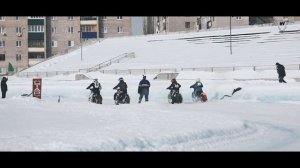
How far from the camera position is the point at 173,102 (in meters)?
23.2

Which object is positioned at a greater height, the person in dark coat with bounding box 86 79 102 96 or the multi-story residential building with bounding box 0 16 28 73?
the multi-story residential building with bounding box 0 16 28 73

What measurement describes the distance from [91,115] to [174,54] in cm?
3608

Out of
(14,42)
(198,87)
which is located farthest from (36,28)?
(198,87)

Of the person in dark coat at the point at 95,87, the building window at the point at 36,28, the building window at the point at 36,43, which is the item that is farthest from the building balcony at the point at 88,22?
the person in dark coat at the point at 95,87

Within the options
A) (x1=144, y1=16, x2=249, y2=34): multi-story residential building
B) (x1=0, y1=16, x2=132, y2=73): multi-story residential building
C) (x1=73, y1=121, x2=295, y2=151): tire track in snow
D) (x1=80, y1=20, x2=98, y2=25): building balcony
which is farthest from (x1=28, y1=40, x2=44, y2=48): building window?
(x1=73, y1=121, x2=295, y2=151): tire track in snow

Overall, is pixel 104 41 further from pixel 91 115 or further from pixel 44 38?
pixel 91 115

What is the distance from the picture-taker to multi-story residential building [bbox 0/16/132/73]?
3036 inches

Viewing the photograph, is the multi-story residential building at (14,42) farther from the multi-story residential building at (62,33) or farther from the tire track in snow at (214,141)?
the tire track in snow at (214,141)

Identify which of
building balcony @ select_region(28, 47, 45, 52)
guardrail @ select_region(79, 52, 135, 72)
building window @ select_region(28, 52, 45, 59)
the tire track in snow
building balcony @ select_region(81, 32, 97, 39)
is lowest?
the tire track in snow

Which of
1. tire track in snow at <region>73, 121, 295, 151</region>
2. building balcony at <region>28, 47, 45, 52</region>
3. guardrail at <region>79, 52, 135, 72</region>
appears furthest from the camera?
building balcony at <region>28, 47, 45, 52</region>

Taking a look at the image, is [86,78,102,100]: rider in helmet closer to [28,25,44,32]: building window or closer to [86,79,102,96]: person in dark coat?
[86,79,102,96]: person in dark coat

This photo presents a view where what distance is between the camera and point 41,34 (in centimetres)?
7825
